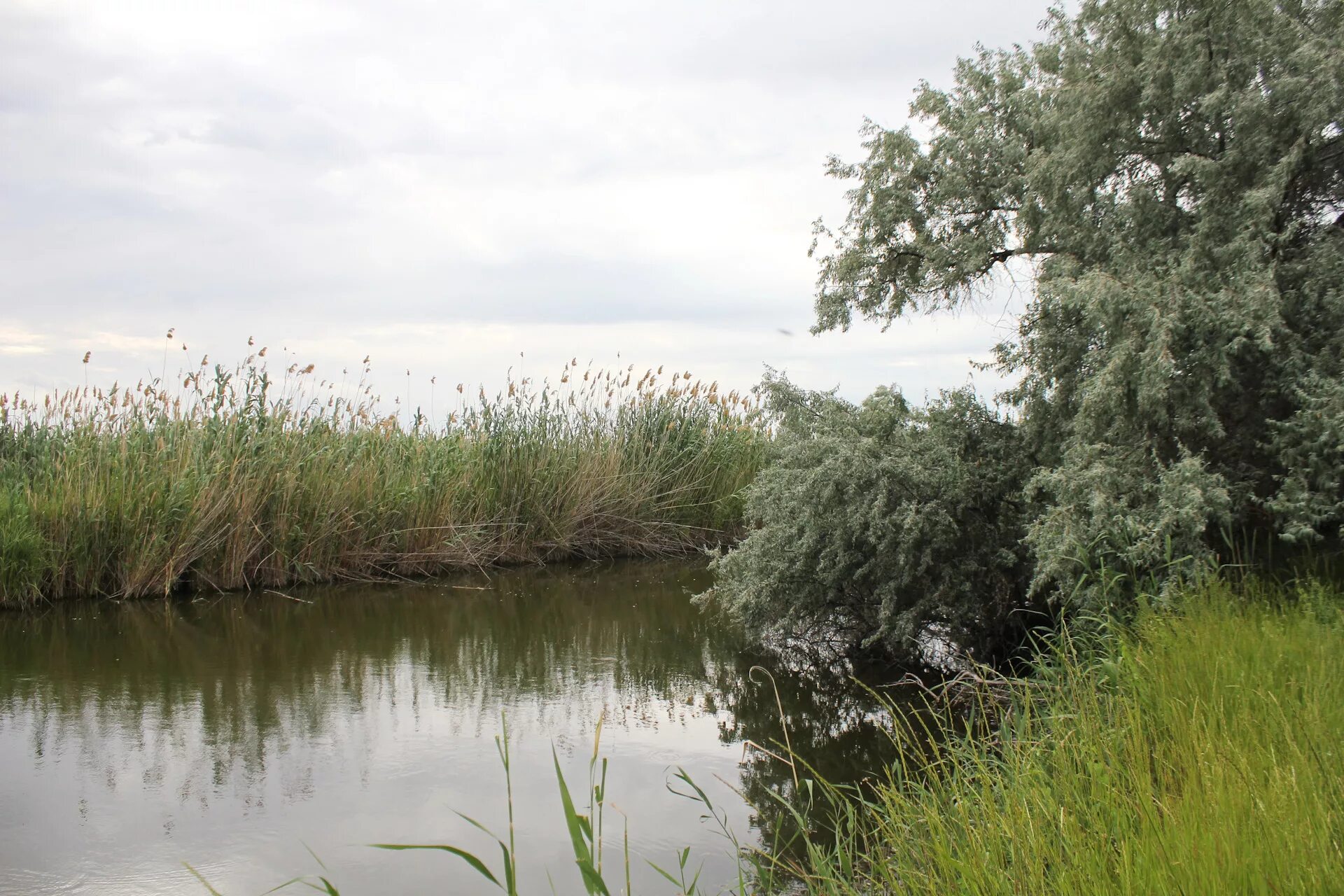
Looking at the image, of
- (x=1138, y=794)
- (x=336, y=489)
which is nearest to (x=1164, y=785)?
(x=1138, y=794)

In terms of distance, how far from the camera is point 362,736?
209 inches

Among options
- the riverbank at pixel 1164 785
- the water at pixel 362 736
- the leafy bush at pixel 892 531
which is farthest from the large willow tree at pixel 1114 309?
the water at pixel 362 736

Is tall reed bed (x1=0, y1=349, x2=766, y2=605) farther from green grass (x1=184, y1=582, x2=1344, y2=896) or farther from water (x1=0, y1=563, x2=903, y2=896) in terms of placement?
green grass (x1=184, y1=582, x2=1344, y2=896)

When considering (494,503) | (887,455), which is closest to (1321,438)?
(887,455)

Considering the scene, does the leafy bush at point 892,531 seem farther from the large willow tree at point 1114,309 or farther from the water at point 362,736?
the water at point 362,736

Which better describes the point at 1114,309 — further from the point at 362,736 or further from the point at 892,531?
the point at 362,736

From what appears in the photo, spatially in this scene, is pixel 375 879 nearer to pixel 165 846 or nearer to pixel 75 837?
pixel 165 846

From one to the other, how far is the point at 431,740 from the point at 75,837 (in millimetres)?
1678

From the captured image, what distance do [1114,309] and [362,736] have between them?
461cm

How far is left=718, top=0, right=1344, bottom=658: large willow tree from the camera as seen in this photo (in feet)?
16.5

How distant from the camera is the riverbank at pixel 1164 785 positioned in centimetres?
205

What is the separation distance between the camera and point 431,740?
17.1 ft

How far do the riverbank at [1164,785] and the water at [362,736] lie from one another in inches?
39.4

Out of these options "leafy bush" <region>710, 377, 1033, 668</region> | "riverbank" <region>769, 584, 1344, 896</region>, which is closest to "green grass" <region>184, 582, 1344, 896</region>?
"riverbank" <region>769, 584, 1344, 896</region>
